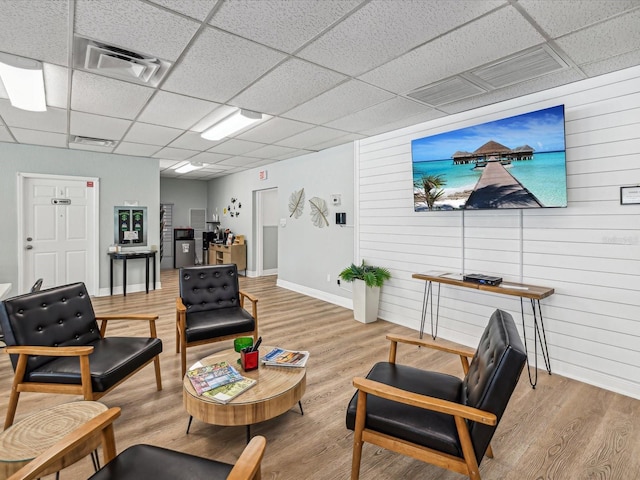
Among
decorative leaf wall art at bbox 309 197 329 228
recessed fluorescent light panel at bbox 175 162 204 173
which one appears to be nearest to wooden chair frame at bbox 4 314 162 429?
decorative leaf wall art at bbox 309 197 329 228

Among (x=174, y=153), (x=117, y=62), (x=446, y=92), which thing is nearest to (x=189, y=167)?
(x=174, y=153)

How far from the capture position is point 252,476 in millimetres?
1162

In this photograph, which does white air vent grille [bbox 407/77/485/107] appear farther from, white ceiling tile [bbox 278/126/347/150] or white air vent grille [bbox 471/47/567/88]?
white ceiling tile [bbox 278/126/347/150]

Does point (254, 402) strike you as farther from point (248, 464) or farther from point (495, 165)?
point (495, 165)

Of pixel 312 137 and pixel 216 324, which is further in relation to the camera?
pixel 312 137

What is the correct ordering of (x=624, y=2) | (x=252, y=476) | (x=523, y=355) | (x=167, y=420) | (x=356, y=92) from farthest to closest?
(x=356, y=92) < (x=167, y=420) < (x=624, y=2) < (x=523, y=355) < (x=252, y=476)

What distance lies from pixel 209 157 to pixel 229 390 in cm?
525

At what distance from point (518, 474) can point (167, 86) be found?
3.84 m

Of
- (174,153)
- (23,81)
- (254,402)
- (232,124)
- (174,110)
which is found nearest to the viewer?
(254,402)

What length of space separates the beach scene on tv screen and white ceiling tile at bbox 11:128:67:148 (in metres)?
4.98

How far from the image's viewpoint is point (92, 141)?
514cm

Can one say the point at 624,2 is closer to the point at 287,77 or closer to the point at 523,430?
the point at 287,77

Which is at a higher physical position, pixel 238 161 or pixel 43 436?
pixel 238 161

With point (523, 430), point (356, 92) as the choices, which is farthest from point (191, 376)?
point (356, 92)
